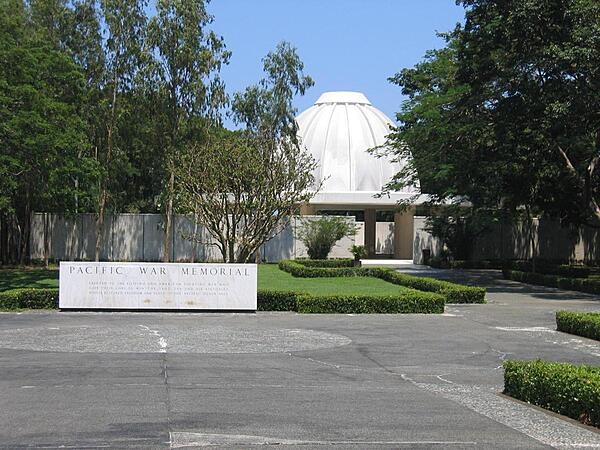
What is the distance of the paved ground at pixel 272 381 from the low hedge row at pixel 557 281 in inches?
430

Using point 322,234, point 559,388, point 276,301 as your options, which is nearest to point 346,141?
point 322,234

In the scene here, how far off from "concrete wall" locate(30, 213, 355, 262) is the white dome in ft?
26.3

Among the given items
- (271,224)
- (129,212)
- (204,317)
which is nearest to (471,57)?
(271,224)

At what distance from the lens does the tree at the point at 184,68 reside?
134ft

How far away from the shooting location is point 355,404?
1045 cm

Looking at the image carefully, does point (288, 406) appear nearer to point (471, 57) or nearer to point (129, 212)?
point (471, 57)

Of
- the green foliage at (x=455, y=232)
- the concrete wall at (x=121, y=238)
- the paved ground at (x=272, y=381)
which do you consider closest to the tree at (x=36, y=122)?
the paved ground at (x=272, y=381)

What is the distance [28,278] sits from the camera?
3431cm

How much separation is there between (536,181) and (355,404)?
2750 centimetres

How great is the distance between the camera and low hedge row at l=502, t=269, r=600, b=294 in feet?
104

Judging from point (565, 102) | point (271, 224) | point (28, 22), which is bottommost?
point (271, 224)

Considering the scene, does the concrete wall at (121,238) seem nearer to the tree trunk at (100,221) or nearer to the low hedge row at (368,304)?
the tree trunk at (100,221)

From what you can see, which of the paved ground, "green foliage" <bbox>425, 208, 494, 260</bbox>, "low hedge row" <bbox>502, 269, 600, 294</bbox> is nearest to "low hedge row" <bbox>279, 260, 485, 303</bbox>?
the paved ground

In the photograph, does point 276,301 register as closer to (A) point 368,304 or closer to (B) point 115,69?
(A) point 368,304
